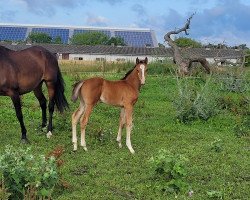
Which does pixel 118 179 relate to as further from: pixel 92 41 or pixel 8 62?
pixel 92 41

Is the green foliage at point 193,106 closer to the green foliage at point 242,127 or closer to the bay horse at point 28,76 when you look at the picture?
the green foliage at point 242,127

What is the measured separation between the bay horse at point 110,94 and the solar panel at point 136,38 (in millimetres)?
62481

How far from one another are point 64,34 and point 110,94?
71.2 m

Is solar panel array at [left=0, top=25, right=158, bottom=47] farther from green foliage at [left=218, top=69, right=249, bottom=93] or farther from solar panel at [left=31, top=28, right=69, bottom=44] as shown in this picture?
green foliage at [left=218, top=69, right=249, bottom=93]

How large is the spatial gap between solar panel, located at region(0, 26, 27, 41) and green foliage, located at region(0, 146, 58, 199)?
64.8 meters

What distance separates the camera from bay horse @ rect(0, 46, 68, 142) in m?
10.6

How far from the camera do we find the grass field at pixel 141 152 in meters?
6.92

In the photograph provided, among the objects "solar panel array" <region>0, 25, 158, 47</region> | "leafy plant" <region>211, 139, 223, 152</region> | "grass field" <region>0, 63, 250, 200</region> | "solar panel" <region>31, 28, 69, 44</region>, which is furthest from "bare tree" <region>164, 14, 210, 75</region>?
"solar panel" <region>31, 28, 69, 44</region>

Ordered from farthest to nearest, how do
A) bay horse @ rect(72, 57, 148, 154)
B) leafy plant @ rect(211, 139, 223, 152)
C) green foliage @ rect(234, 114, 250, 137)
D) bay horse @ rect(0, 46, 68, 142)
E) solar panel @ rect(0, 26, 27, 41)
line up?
solar panel @ rect(0, 26, 27, 41)
green foliage @ rect(234, 114, 250, 137)
bay horse @ rect(0, 46, 68, 142)
bay horse @ rect(72, 57, 148, 154)
leafy plant @ rect(211, 139, 223, 152)

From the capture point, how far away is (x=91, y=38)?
87688 millimetres

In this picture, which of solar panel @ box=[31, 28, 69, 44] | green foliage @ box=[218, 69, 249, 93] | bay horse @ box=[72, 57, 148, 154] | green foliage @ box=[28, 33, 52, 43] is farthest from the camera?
solar panel @ box=[31, 28, 69, 44]

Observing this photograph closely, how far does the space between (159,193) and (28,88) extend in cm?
538

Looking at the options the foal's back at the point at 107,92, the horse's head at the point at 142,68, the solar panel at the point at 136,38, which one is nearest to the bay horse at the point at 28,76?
the foal's back at the point at 107,92

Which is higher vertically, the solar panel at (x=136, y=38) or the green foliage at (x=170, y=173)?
the solar panel at (x=136, y=38)
